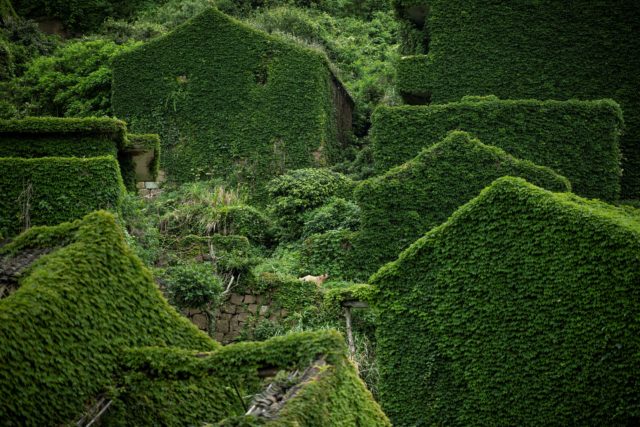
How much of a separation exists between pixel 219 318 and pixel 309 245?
3973 millimetres

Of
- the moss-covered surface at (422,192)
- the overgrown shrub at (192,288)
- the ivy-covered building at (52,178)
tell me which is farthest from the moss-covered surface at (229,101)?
the overgrown shrub at (192,288)

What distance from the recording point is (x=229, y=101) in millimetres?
31734

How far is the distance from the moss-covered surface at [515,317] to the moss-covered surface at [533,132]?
832 cm

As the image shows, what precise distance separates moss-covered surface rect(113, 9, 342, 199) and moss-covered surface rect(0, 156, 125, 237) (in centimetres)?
1018

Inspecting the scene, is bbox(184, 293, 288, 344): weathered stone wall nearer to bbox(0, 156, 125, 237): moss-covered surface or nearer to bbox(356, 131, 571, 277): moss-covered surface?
bbox(356, 131, 571, 277): moss-covered surface

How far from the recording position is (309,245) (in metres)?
24.8

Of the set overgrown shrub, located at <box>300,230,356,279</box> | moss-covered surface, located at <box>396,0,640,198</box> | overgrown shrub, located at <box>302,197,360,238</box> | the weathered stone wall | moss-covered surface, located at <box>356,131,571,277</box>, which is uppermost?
moss-covered surface, located at <box>396,0,640,198</box>

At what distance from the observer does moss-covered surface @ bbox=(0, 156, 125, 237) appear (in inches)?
797

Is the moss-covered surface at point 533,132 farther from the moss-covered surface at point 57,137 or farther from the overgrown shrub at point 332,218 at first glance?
the moss-covered surface at point 57,137

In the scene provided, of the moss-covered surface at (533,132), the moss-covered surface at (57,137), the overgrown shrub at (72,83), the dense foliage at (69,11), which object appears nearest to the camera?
the moss-covered surface at (57,137)

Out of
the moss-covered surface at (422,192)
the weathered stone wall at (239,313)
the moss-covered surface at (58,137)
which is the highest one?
the moss-covered surface at (58,137)

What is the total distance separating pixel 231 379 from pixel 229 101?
21561 mm

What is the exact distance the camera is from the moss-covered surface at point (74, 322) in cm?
1002

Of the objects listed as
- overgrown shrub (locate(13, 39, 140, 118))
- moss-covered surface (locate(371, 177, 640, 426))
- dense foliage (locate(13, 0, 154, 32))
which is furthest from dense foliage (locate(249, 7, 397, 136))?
moss-covered surface (locate(371, 177, 640, 426))
